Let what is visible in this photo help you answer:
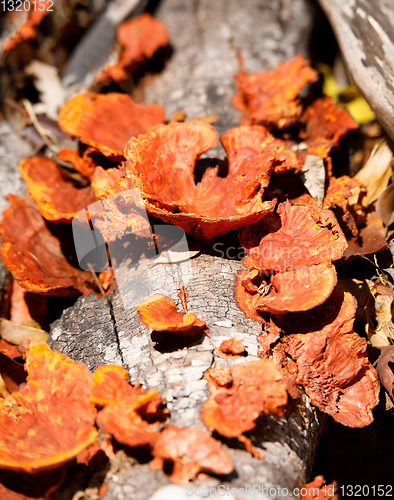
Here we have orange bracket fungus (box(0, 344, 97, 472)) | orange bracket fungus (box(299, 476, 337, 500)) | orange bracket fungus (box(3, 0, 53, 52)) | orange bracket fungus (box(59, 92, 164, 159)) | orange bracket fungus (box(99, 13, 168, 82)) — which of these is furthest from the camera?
orange bracket fungus (box(3, 0, 53, 52))

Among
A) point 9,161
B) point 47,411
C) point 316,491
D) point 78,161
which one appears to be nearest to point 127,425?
point 47,411

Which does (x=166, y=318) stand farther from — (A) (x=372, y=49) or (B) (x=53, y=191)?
(A) (x=372, y=49)

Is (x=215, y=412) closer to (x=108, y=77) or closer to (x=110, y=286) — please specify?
(x=110, y=286)

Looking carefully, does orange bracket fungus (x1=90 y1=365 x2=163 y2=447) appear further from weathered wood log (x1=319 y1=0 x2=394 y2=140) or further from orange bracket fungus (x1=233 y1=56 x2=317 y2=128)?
weathered wood log (x1=319 y1=0 x2=394 y2=140)

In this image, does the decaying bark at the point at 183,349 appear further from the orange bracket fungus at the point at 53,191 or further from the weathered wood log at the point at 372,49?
the weathered wood log at the point at 372,49

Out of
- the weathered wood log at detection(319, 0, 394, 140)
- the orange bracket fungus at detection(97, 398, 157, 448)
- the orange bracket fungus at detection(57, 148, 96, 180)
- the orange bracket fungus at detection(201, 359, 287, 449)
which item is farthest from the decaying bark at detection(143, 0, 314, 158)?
the orange bracket fungus at detection(97, 398, 157, 448)

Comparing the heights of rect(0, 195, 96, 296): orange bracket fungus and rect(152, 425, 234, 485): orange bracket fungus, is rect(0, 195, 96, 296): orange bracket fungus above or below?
above

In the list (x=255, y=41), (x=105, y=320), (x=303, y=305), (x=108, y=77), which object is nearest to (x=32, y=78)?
(x=108, y=77)
